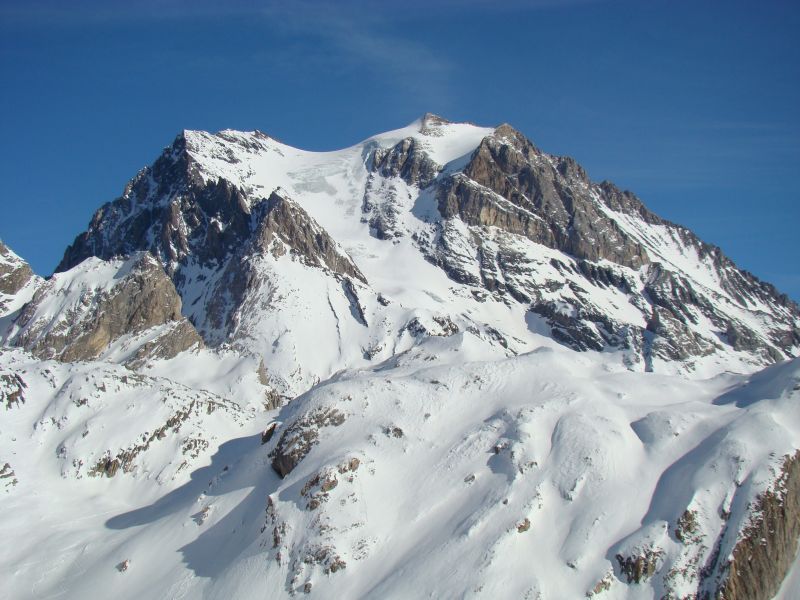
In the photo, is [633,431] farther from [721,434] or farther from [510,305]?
[510,305]

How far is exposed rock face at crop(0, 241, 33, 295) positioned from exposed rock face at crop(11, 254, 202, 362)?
37302 millimetres

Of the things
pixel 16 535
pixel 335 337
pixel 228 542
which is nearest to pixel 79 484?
pixel 16 535

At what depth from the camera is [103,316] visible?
116 meters

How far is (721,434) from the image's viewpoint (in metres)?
56.3

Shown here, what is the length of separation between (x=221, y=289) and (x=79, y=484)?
7844 centimetres

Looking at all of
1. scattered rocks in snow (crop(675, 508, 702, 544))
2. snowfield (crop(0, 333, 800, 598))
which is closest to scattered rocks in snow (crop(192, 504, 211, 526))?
snowfield (crop(0, 333, 800, 598))

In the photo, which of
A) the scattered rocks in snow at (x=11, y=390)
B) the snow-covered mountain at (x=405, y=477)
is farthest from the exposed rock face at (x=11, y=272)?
the scattered rocks in snow at (x=11, y=390)

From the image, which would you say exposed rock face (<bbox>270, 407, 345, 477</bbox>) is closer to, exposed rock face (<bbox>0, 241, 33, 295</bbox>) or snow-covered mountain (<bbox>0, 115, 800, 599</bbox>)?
snow-covered mountain (<bbox>0, 115, 800, 599</bbox>)

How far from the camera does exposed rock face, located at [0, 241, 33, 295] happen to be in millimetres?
154750

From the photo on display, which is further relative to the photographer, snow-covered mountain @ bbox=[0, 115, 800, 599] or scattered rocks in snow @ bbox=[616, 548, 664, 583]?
snow-covered mountain @ bbox=[0, 115, 800, 599]

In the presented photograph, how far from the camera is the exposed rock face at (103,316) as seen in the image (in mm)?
111000

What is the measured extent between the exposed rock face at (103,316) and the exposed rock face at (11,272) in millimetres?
37302

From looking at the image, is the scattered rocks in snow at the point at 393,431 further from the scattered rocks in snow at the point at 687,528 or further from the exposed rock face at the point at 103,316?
the exposed rock face at the point at 103,316

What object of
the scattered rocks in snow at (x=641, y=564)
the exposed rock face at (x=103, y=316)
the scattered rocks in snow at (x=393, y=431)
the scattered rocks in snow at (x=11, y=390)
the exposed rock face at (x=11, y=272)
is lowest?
the scattered rocks in snow at (x=641, y=564)
